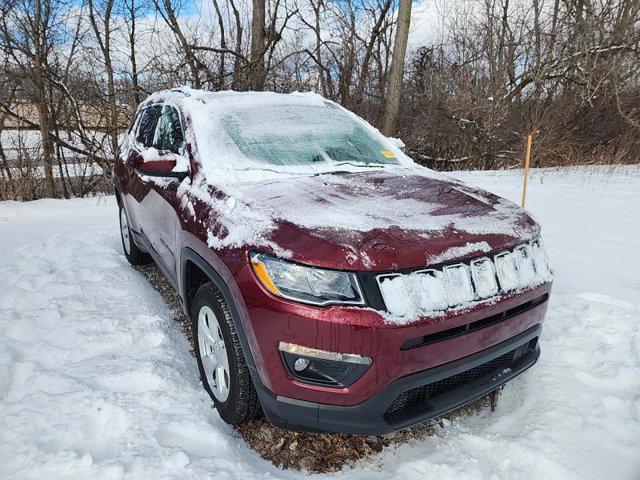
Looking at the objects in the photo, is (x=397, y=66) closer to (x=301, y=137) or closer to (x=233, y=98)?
(x=233, y=98)

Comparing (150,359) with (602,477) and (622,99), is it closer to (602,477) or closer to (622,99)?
→ (602,477)

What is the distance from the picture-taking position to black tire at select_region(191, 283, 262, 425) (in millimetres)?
2000

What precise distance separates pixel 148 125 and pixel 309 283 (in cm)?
283

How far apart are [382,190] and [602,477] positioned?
1.64 m

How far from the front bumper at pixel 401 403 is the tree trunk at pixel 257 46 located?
11102 millimetres

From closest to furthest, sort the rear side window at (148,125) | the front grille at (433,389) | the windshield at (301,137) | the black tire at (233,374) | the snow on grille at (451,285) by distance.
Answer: the snow on grille at (451,285) < the front grille at (433,389) < the black tire at (233,374) < the windshield at (301,137) < the rear side window at (148,125)

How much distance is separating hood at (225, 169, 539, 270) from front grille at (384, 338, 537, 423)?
0.53m

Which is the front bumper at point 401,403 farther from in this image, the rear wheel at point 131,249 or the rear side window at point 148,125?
the rear wheel at point 131,249

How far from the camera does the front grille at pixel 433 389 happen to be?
70.1 inches

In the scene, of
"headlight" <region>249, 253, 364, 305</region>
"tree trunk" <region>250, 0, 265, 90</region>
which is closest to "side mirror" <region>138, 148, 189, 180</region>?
"headlight" <region>249, 253, 364, 305</region>

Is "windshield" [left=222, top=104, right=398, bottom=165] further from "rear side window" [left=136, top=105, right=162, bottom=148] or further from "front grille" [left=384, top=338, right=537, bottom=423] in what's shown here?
"front grille" [left=384, top=338, right=537, bottom=423]

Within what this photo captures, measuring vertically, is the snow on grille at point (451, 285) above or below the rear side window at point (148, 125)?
below

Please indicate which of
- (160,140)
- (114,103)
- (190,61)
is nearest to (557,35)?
(190,61)

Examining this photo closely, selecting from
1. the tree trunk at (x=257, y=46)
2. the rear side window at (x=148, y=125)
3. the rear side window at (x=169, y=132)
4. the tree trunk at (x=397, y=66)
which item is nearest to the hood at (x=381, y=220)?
the rear side window at (x=169, y=132)
